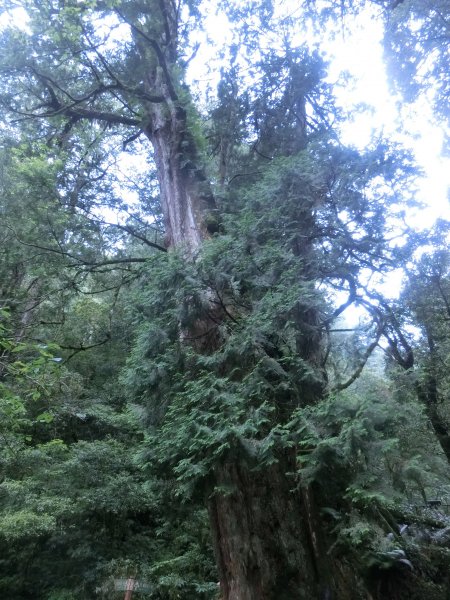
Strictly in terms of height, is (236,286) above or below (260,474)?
above

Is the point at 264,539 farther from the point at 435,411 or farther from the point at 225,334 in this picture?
the point at 435,411

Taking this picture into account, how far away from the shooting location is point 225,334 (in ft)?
13.4

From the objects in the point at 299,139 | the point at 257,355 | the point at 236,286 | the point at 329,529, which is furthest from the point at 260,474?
the point at 299,139

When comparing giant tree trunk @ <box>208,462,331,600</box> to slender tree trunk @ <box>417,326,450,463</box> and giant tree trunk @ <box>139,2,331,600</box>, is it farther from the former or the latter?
slender tree trunk @ <box>417,326,450,463</box>

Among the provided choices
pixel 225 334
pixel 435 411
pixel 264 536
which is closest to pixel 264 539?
pixel 264 536

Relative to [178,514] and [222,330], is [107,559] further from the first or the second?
[222,330]

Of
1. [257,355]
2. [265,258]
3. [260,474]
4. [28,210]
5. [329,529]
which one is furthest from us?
[28,210]

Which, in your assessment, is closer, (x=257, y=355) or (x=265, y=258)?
(x=257, y=355)

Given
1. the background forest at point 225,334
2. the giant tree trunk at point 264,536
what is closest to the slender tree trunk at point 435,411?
the background forest at point 225,334

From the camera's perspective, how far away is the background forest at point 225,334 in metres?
2.96

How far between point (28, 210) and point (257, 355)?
464 cm

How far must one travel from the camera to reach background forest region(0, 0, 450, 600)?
2.96 m

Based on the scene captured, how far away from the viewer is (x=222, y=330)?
417 centimetres

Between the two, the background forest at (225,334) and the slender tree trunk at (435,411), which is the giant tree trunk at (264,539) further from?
the slender tree trunk at (435,411)
